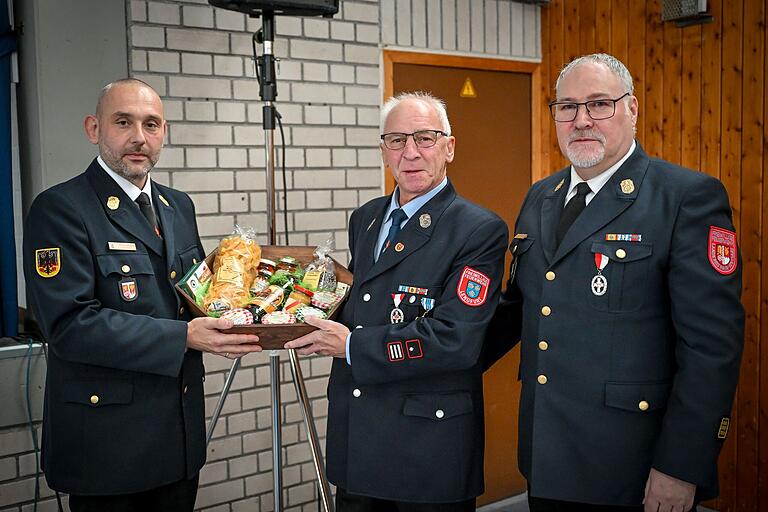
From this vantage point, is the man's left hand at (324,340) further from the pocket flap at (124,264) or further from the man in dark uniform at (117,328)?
the pocket flap at (124,264)

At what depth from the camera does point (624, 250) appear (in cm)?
194

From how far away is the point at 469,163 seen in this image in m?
4.14

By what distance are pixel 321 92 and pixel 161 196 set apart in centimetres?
136

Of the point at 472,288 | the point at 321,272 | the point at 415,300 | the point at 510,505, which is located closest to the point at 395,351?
the point at 415,300

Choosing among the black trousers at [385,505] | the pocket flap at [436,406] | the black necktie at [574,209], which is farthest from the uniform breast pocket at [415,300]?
the black trousers at [385,505]

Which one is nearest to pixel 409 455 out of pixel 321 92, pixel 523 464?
pixel 523 464

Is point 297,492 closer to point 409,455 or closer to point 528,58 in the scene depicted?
point 409,455

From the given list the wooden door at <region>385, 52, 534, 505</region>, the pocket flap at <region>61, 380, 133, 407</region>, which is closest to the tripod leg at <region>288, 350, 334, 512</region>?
the pocket flap at <region>61, 380, 133, 407</region>

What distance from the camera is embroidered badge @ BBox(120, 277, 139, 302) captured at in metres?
2.23

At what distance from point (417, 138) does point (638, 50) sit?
6.70ft

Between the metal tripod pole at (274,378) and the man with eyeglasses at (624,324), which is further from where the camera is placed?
the metal tripod pole at (274,378)

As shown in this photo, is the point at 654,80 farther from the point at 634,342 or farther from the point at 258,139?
the point at 634,342

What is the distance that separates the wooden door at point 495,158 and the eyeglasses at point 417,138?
1.72 meters

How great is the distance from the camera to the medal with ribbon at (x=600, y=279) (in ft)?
6.43
